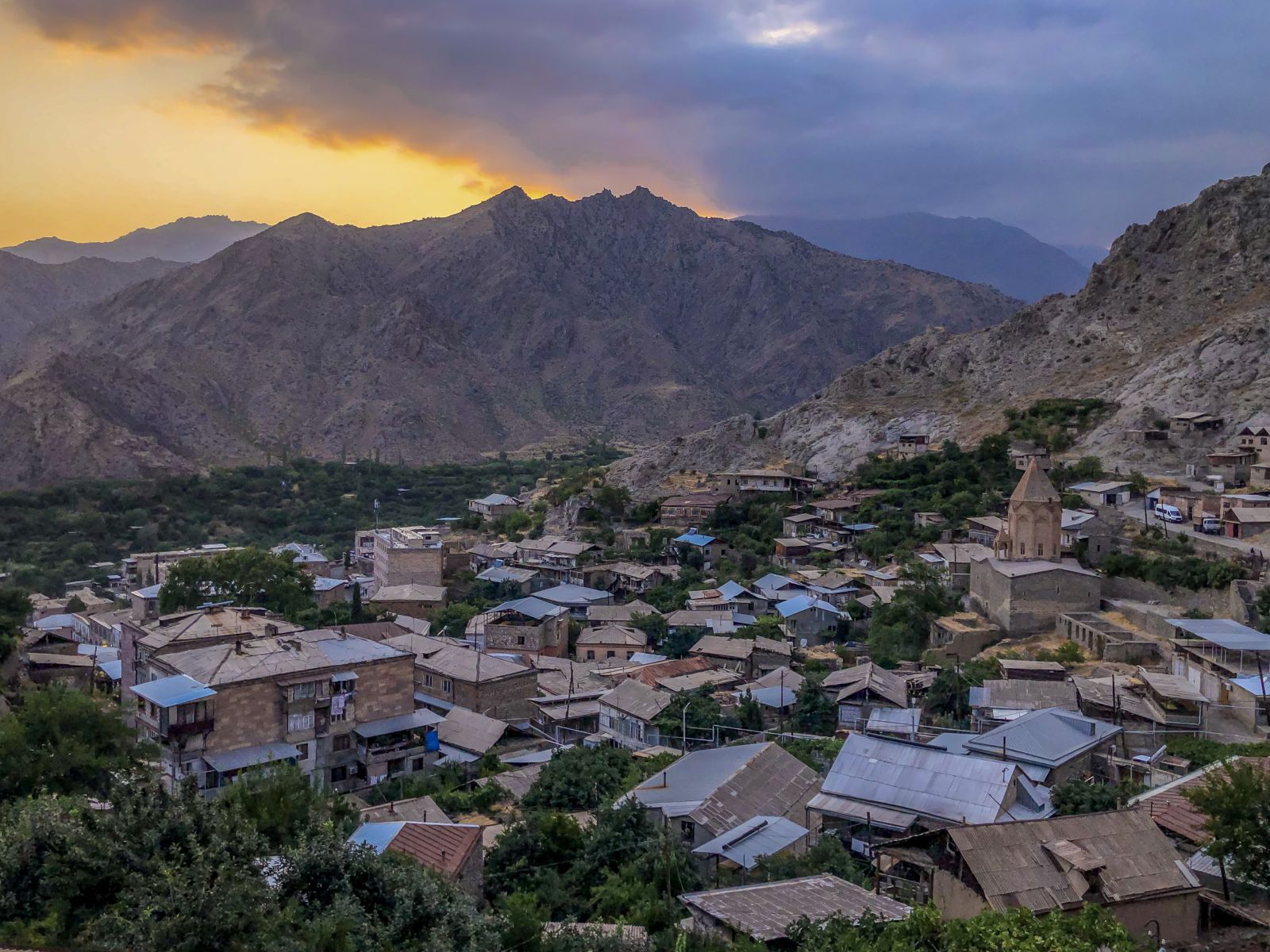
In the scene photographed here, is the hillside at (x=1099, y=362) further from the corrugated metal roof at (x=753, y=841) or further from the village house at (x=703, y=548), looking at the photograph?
the corrugated metal roof at (x=753, y=841)

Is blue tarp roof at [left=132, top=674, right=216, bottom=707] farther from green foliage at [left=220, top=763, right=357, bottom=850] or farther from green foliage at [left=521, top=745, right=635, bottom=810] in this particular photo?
green foliage at [left=521, top=745, right=635, bottom=810]

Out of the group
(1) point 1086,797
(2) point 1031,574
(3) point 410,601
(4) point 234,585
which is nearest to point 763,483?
(3) point 410,601

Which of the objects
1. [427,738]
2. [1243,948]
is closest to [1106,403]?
[427,738]

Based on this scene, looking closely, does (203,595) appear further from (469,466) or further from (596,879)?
(469,466)

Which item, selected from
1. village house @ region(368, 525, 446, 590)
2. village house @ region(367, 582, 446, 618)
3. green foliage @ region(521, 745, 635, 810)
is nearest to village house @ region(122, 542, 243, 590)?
village house @ region(368, 525, 446, 590)

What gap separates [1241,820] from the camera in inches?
404

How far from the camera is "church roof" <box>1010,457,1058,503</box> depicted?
84.1ft

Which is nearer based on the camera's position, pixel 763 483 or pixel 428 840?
pixel 428 840

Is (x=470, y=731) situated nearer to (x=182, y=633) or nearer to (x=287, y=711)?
(x=287, y=711)

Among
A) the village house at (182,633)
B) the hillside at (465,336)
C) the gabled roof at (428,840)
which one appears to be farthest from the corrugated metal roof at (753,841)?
the hillside at (465,336)

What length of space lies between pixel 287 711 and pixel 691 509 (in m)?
26.2

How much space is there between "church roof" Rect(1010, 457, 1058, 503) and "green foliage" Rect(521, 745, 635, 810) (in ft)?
45.4

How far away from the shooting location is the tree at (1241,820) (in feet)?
33.2

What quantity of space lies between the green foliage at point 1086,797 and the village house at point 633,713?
7959mm
